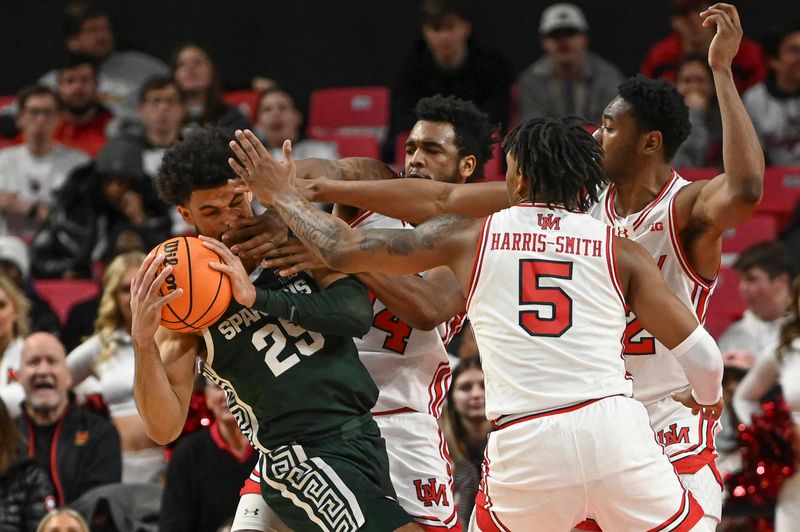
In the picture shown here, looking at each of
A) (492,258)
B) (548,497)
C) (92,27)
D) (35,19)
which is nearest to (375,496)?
(548,497)

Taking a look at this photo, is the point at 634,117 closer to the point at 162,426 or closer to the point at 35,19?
the point at 162,426

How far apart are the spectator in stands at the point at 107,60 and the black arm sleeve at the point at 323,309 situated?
23.4ft

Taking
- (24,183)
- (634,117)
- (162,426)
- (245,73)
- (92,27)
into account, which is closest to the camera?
(162,426)

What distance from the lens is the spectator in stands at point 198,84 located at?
10.4m

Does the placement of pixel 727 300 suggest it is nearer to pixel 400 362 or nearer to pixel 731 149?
pixel 400 362

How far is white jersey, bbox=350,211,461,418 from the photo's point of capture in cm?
514

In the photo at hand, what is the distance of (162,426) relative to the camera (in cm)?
443

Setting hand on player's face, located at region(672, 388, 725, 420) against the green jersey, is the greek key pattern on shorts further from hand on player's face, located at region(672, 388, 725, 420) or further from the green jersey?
hand on player's face, located at region(672, 388, 725, 420)

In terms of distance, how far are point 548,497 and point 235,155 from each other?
1.60 metres

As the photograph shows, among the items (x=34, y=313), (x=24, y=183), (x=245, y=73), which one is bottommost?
(x=34, y=313)

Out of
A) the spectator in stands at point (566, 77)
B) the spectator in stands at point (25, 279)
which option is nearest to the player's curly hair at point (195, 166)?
the spectator in stands at point (25, 279)

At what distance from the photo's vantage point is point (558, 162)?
168 inches

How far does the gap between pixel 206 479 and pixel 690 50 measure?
571 centimetres

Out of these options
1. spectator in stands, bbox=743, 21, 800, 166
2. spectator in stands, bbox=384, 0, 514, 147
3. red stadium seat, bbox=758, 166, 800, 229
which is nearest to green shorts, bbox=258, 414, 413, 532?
spectator in stands, bbox=384, 0, 514, 147
